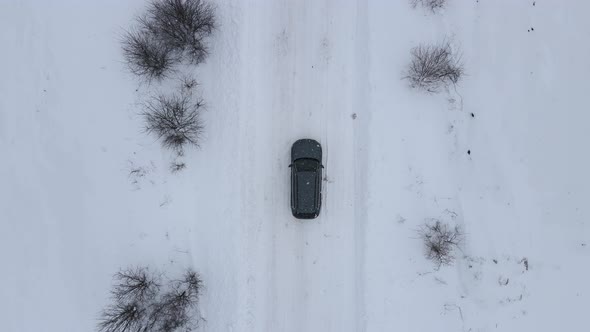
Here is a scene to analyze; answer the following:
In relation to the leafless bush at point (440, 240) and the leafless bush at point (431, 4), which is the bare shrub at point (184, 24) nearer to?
the leafless bush at point (431, 4)

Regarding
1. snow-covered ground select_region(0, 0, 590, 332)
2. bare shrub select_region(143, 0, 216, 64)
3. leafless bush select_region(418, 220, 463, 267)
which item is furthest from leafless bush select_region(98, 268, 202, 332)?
leafless bush select_region(418, 220, 463, 267)

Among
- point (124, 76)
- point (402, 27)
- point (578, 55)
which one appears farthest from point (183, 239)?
point (578, 55)

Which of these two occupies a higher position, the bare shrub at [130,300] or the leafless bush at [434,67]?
the leafless bush at [434,67]

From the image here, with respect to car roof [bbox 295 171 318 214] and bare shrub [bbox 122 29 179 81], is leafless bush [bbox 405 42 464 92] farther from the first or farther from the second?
bare shrub [bbox 122 29 179 81]

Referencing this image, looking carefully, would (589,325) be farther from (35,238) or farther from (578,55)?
(35,238)

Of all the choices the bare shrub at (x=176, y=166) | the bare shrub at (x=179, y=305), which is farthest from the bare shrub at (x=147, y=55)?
the bare shrub at (x=179, y=305)

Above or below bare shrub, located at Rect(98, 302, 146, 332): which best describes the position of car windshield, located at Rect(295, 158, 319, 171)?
above
